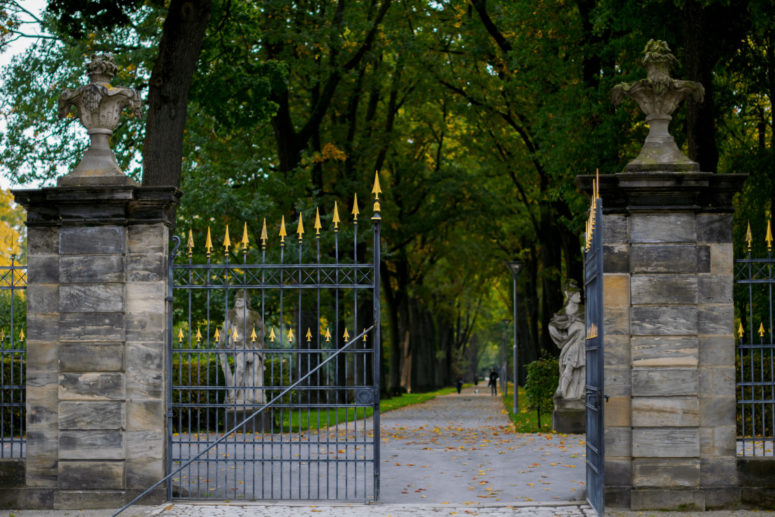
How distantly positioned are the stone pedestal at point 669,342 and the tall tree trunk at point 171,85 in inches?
260

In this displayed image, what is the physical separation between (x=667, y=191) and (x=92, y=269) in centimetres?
583

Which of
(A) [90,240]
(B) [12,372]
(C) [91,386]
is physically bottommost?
(C) [91,386]

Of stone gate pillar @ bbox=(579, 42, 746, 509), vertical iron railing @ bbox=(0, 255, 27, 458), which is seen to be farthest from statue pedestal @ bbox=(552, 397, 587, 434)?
vertical iron railing @ bbox=(0, 255, 27, 458)

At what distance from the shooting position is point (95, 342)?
33.2 ft

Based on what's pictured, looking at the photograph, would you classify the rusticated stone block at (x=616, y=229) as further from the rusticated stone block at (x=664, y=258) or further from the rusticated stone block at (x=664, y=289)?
the rusticated stone block at (x=664, y=289)

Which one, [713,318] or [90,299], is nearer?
[713,318]

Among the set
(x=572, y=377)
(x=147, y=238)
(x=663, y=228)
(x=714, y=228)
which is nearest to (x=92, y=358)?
(x=147, y=238)

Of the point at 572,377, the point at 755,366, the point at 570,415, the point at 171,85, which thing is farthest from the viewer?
the point at 570,415

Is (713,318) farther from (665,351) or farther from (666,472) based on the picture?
(666,472)

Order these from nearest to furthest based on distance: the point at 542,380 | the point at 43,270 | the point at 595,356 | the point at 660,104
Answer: the point at 595,356, the point at 660,104, the point at 43,270, the point at 542,380

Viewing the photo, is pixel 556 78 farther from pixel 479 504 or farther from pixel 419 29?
pixel 479 504

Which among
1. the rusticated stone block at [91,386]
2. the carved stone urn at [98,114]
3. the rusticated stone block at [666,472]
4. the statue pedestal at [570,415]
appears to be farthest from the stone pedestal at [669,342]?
the statue pedestal at [570,415]

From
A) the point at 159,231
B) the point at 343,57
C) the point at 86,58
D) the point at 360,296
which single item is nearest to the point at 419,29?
the point at 343,57

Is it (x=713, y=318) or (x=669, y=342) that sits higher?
(x=713, y=318)
